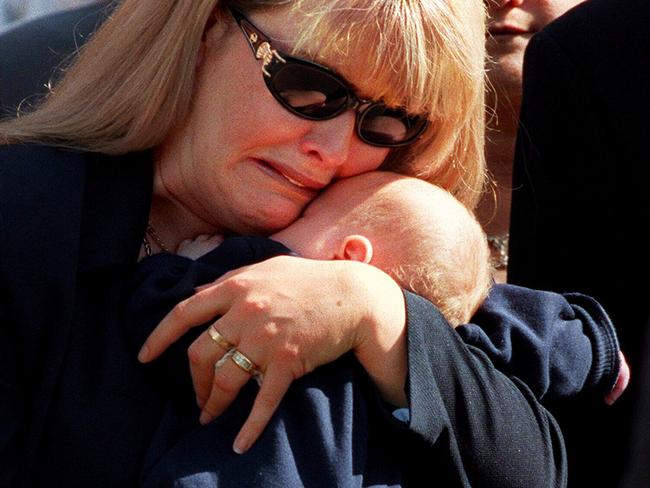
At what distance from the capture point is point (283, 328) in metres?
2.01

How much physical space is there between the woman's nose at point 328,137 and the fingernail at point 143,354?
0.51m

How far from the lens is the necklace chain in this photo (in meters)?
3.48

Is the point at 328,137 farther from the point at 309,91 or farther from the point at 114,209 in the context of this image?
the point at 114,209

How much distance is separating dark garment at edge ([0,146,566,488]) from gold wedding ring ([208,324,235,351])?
0.13 metres

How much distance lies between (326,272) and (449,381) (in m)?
0.28

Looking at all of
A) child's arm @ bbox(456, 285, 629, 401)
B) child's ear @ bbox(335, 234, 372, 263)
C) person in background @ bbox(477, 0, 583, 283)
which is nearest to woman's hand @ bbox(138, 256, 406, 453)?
child's ear @ bbox(335, 234, 372, 263)

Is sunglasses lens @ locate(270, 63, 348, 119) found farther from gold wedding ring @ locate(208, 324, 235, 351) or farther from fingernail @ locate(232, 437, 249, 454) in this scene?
fingernail @ locate(232, 437, 249, 454)

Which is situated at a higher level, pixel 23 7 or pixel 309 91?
pixel 309 91

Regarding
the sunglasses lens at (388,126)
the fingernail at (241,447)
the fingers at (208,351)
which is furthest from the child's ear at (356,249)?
the fingernail at (241,447)

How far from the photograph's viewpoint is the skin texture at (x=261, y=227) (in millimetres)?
2018

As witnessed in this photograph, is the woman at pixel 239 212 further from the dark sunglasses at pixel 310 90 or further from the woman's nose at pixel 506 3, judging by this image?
the woman's nose at pixel 506 3

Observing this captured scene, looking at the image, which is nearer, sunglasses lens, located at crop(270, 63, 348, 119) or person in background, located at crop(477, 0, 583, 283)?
sunglasses lens, located at crop(270, 63, 348, 119)

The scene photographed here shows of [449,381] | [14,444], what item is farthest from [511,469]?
[14,444]

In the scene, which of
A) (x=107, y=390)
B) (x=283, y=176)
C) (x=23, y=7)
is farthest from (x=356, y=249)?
(x=23, y=7)
